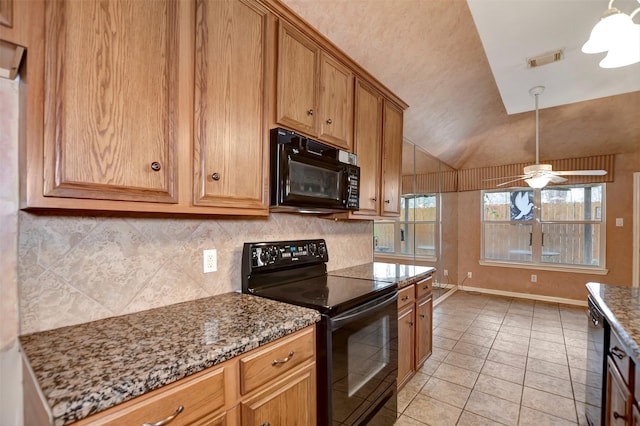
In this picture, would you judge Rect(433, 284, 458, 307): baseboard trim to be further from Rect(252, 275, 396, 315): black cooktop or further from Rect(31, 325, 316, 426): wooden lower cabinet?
Rect(31, 325, 316, 426): wooden lower cabinet

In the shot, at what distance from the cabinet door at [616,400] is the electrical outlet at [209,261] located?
190 cm

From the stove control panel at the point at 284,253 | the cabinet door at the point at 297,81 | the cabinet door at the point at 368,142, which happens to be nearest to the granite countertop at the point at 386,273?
the stove control panel at the point at 284,253

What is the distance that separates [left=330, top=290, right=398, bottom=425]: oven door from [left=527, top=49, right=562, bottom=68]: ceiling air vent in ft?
7.82

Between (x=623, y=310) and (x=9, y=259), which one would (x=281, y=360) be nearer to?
(x=9, y=259)

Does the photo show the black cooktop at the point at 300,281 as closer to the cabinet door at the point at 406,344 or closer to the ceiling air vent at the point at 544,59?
the cabinet door at the point at 406,344

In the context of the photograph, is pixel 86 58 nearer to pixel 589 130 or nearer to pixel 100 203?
pixel 100 203

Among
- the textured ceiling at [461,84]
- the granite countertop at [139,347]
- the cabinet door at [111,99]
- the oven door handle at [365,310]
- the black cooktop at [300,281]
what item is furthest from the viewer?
the textured ceiling at [461,84]

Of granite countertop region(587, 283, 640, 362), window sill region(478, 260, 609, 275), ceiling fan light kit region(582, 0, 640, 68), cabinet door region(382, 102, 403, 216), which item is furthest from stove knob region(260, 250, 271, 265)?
window sill region(478, 260, 609, 275)

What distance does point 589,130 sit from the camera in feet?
14.9

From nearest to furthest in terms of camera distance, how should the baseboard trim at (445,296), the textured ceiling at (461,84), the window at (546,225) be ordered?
the textured ceiling at (461,84) → the window at (546,225) → the baseboard trim at (445,296)

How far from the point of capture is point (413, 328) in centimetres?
246

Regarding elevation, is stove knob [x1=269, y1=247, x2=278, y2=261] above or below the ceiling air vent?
below

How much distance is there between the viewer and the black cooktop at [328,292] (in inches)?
56.5

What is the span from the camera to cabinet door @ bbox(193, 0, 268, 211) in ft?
4.17
